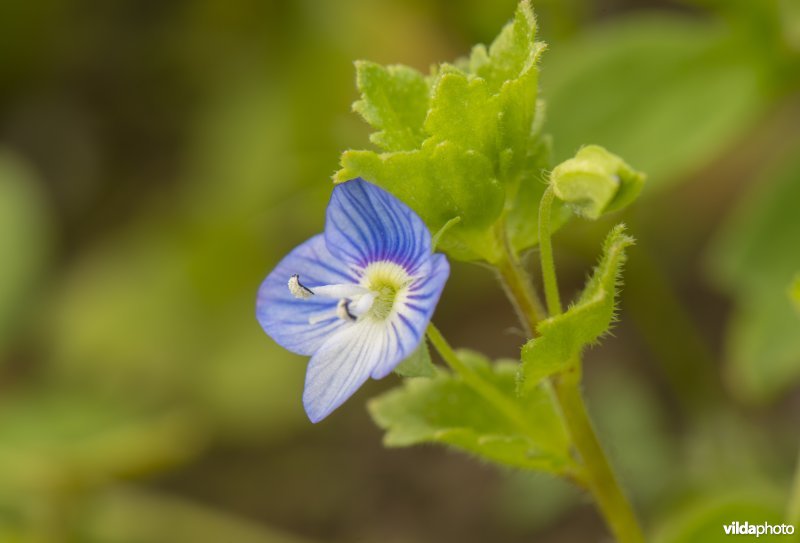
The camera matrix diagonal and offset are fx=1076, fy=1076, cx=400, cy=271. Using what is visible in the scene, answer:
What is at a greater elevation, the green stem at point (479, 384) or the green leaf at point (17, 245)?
the green leaf at point (17, 245)

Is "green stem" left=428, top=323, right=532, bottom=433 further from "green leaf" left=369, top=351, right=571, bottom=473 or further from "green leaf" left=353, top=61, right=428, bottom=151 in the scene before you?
"green leaf" left=353, top=61, right=428, bottom=151

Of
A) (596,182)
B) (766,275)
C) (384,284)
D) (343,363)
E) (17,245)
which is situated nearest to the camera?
(596,182)

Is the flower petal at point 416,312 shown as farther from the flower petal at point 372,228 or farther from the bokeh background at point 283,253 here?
the bokeh background at point 283,253

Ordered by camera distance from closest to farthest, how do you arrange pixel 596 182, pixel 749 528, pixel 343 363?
pixel 596 182
pixel 343 363
pixel 749 528

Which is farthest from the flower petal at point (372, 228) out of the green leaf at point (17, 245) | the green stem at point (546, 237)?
the green leaf at point (17, 245)

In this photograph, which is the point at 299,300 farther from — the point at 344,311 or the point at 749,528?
the point at 749,528

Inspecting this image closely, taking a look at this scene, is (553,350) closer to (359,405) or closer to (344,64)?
(359,405)

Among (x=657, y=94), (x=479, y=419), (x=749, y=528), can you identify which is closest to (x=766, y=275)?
(x=657, y=94)

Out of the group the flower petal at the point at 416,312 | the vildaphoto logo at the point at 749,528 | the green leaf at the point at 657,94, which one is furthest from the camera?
the green leaf at the point at 657,94
